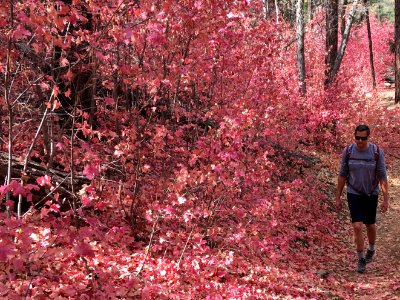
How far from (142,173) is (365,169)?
353cm

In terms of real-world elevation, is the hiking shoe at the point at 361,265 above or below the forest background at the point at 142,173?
below

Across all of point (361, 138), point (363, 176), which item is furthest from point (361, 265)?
point (361, 138)

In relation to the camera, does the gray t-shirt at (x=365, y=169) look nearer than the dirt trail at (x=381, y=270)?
No

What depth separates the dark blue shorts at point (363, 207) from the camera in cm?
662

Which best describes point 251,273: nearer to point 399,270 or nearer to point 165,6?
point 399,270

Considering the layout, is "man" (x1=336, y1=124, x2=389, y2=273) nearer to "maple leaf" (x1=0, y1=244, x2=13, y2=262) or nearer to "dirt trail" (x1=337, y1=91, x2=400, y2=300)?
"dirt trail" (x1=337, y1=91, x2=400, y2=300)

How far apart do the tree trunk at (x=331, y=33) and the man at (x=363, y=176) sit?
28.3 ft

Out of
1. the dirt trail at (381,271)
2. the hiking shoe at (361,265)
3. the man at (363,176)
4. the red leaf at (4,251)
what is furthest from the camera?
the hiking shoe at (361,265)

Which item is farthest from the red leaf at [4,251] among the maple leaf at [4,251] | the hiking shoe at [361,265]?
the hiking shoe at [361,265]

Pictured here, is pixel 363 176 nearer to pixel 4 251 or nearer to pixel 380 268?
pixel 380 268

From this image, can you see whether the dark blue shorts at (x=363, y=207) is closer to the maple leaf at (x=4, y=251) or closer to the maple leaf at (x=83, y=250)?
the maple leaf at (x=83, y=250)

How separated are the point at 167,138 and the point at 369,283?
3.86m

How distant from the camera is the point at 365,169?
6.47m

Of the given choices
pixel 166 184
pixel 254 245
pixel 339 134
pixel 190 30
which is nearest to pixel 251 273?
pixel 254 245
